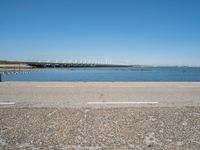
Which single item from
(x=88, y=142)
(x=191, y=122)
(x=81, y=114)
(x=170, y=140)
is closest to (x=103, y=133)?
(x=88, y=142)

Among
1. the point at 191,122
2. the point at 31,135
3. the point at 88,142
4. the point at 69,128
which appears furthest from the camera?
the point at 191,122

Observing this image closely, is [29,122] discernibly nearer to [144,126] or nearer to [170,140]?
[144,126]

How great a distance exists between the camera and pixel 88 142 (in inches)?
173

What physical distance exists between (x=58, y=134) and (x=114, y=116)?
204cm

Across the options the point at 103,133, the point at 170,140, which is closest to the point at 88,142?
the point at 103,133

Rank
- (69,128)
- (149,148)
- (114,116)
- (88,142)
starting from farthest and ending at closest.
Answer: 1. (114,116)
2. (69,128)
3. (88,142)
4. (149,148)

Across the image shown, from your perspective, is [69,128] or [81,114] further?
[81,114]

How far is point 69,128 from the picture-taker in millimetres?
5297

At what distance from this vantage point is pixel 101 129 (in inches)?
203

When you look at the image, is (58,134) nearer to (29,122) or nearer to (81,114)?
(29,122)

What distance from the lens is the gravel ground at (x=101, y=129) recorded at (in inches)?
169

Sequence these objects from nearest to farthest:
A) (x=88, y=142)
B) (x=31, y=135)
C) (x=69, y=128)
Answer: (x=88, y=142), (x=31, y=135), (x=69, y=128)

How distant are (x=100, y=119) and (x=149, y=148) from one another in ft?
7.09

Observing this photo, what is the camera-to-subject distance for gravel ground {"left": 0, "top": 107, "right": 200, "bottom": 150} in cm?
430
